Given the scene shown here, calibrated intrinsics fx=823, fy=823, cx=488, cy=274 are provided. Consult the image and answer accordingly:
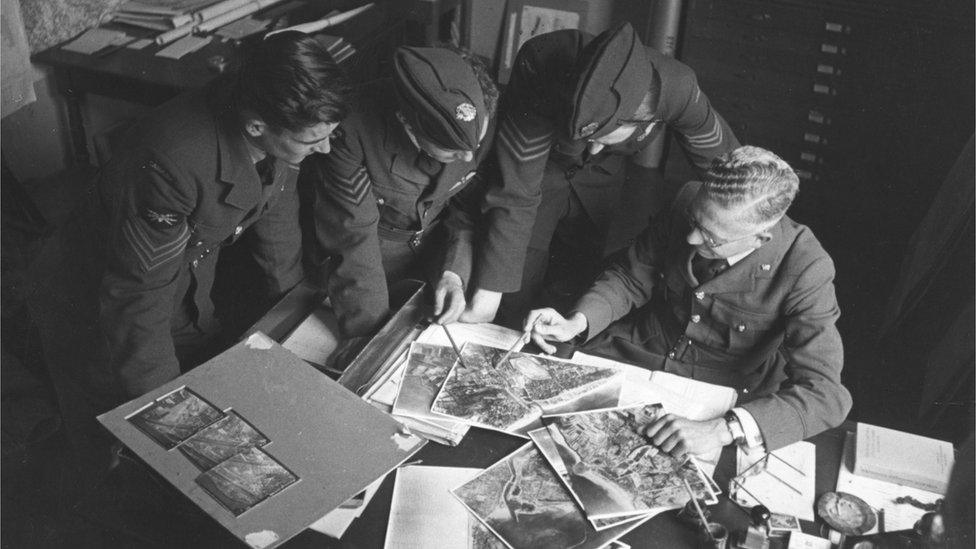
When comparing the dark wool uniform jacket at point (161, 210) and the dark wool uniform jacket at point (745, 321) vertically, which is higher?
the dark wool uniform jacket at point (161, 210)

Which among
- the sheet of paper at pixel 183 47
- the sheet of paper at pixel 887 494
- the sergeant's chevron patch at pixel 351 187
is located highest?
the sheet of paper at pixel 183 47

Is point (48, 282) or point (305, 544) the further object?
point (48, 282)

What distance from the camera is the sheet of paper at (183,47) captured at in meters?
3.19

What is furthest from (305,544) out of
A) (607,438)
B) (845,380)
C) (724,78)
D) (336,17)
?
(724,78)

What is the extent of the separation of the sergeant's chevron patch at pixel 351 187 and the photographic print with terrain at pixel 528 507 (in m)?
0.82

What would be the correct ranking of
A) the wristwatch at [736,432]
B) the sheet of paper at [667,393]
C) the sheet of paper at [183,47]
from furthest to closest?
1. the sheet of paper at [183,47]
2. the sheet of paper at [667,393]
3. the wristwatch at [736,432]

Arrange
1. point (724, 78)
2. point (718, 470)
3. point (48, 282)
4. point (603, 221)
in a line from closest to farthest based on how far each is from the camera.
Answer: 1. point (718, 470)
2. point (48, 282)
3. point (603, 221)
4. point (724, 78)

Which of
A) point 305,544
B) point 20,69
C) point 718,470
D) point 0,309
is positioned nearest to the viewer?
point 305,544

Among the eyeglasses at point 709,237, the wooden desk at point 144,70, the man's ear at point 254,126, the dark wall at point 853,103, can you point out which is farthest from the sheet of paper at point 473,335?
the dark wall at point 853,103

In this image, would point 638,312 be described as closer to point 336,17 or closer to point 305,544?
point 305,544

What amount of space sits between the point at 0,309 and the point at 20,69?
0.83m

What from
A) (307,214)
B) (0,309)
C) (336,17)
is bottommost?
(0,309)

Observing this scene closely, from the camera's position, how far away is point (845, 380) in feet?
9.72

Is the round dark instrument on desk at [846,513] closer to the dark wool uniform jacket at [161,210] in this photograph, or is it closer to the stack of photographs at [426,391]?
the stack of photographs at [426,391]
